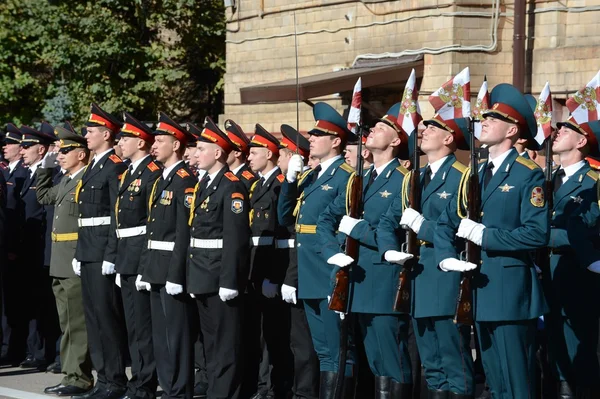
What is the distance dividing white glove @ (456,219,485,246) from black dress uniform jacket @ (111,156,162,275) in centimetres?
299

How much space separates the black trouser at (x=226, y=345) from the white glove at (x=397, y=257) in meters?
1.61

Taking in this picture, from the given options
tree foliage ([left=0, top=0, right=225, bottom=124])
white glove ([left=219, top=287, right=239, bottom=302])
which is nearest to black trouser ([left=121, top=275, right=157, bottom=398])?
white glove ([left=219, top=287, right=239, bottom=302])

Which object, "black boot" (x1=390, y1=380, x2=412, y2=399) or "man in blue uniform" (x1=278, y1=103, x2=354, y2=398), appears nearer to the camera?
"black boot" (x1=390, y1=380, x2=412, y2=399)

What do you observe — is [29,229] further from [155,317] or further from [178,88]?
[178,88]

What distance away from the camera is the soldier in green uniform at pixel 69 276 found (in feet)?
31.9

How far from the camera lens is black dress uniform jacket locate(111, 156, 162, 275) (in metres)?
8.99

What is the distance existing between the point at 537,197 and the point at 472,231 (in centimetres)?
40

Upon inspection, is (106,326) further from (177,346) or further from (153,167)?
(153,167)

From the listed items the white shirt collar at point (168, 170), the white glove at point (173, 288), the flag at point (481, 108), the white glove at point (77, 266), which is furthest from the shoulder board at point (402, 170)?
the white glove at point (77, 266)

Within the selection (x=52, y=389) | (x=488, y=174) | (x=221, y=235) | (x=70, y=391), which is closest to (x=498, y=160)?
(x=488, y=174)

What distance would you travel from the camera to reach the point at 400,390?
7555 millimetres

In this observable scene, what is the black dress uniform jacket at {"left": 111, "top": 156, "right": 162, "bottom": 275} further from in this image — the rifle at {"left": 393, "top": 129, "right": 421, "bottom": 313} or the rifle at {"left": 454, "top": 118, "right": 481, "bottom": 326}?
the rifle at {"left": 454, "top": 118, "right": 481, "bottom": 326}

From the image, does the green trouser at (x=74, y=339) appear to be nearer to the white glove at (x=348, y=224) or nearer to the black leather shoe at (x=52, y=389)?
the black leather shoe at (x=52, y=389)

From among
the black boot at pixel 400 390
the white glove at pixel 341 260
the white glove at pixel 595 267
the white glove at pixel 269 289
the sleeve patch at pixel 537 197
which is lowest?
the black boot at pixel 400 390
